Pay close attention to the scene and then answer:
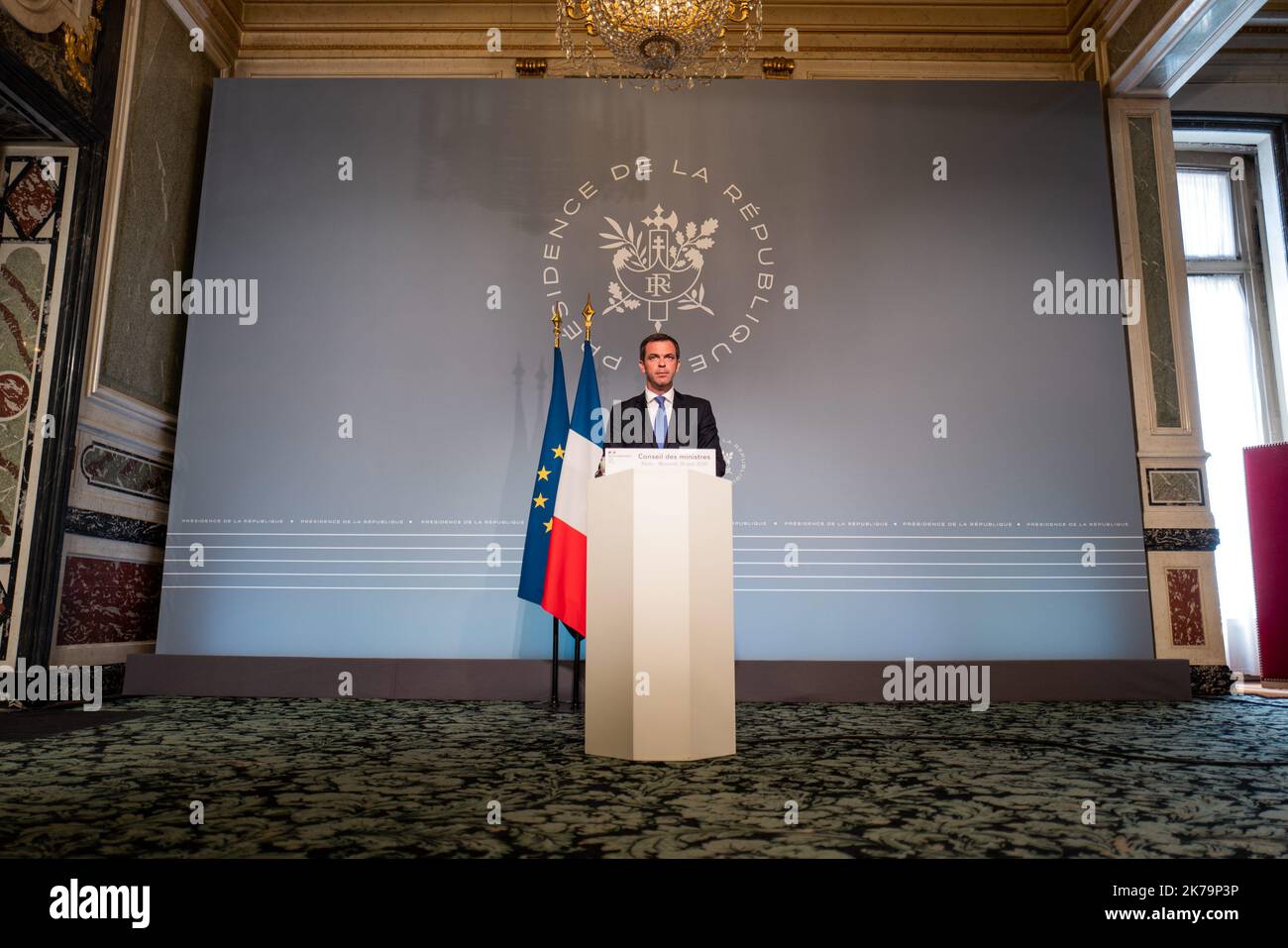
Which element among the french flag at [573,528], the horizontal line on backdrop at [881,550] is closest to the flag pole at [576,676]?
the french flag at [573,528]

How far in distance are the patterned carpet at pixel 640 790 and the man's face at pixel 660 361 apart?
1.56 m

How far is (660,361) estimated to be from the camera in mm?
3869

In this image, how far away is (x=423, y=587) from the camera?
4617 millimetres

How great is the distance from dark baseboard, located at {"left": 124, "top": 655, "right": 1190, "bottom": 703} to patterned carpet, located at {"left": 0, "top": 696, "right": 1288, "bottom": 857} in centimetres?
76

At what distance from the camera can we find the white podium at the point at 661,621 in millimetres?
2518

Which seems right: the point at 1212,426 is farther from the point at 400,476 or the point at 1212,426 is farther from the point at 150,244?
the point at 150,244

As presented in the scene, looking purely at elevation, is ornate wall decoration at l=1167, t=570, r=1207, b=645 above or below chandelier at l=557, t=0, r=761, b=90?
below

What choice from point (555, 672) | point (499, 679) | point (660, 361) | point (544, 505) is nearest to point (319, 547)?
point (499, 679)

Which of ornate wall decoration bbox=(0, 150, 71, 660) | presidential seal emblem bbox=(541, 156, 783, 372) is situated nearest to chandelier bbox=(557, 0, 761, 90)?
presidential seal emblem bbox=(541, 156, 783, 372)

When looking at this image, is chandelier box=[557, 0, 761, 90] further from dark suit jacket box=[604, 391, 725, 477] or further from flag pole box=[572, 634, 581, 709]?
flag pole box=[572, 634, 581, 709]

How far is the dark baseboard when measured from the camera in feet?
14.0

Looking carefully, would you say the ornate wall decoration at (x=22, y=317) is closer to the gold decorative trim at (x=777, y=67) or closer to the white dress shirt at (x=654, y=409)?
the white dress shirt at (x=654, y=409)
